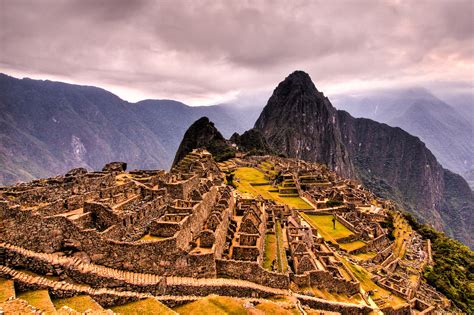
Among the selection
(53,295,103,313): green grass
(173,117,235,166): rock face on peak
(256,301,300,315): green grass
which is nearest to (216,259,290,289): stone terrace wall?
(256,301,300,315): green grass

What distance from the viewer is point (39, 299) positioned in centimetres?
1348

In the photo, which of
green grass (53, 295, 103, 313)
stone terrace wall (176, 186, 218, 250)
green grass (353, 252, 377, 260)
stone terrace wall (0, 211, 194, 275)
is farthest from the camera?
green grass (353, 252, 377, 260)

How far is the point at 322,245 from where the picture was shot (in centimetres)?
4075

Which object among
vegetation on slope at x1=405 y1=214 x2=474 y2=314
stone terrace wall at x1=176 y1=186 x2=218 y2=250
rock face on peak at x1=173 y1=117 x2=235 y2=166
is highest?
rock face on peak at x1=173 y1=117 x2=235 y2=166

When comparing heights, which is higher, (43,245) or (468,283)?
(43,245)

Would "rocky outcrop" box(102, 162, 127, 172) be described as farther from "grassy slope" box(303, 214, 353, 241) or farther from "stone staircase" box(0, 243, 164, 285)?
"stone staircase" box(0, 243, 164, 285)

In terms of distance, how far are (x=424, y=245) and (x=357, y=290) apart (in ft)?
176

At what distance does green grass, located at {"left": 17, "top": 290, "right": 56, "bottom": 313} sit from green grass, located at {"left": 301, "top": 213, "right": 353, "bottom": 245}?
→ 41.5 metres

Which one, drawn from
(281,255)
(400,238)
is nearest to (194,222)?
(281,255)

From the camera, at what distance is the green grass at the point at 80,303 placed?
47.1 feet

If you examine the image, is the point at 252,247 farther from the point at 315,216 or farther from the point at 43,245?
the point at 315,216

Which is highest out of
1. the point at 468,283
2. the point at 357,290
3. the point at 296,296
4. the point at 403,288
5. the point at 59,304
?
the point at 59,304

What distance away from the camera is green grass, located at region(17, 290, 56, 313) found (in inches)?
498

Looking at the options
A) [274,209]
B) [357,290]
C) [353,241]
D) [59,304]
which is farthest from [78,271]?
[353,241]
